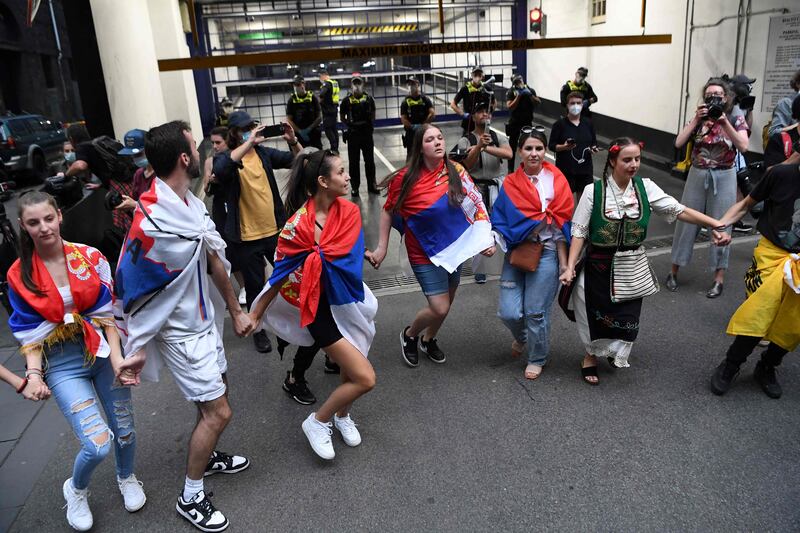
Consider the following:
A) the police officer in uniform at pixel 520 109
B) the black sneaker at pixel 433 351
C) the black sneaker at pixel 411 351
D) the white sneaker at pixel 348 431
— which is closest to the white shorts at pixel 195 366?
the white sneaker at pixel 348 431

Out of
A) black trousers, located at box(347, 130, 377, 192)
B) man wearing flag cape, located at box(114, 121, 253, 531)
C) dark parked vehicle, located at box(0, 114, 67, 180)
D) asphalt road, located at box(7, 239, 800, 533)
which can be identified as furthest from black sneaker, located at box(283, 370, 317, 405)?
dark parked vehicle, located at box(0, 114, 67, 180)

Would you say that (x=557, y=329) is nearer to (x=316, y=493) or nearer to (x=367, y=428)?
(x=367, y=428)

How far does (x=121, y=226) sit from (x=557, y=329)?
3642 mm

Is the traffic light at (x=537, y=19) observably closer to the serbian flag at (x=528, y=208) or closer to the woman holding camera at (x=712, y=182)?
the woman holding camera at (x=712, y=182)

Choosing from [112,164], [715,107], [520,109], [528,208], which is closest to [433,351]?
[528,208]

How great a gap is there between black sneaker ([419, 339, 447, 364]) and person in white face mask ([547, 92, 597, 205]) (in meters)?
3.11

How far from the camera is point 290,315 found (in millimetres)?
3465

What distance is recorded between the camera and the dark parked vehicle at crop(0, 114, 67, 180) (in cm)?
1311

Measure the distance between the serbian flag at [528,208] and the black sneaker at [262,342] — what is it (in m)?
2.14

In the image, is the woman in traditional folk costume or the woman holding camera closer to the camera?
the woman in traditional folk costume

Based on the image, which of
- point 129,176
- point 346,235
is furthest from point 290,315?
point 129,176

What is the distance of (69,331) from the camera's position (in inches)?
112

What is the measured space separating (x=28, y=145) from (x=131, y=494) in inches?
526

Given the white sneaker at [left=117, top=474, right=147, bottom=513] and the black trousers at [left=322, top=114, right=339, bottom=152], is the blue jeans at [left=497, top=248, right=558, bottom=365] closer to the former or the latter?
the white sneaker at [left=117, top=474, right=147, bottom=513]
